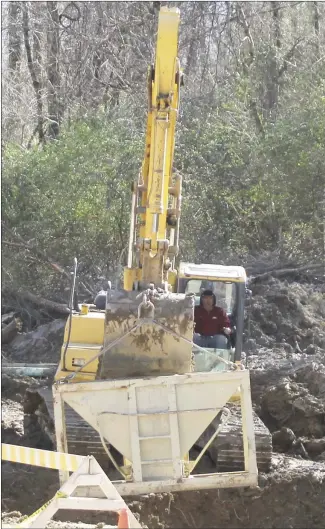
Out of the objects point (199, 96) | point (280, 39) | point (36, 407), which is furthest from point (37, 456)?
point (280, 39)

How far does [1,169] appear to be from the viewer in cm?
2017

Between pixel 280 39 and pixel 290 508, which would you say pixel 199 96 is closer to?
pixel 280 39

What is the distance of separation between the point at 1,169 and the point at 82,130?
2.12 meters

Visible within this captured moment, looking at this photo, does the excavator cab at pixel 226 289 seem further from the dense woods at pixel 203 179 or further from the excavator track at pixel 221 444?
the dense woods at pixel 203 179

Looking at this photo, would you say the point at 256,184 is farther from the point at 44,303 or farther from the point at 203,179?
the point at 44,303

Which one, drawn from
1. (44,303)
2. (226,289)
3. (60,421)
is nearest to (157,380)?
(60,421)

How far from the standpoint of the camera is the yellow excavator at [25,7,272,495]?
279 inches

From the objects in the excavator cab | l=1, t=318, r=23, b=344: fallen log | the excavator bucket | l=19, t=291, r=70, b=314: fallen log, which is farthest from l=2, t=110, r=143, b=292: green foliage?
the excavator bucket

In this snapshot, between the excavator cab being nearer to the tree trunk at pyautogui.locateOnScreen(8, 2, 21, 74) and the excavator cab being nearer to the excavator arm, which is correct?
the excavator arm

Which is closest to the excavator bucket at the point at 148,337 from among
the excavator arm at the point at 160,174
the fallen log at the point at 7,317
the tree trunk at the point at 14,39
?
the excavator arm at the point at 160,174

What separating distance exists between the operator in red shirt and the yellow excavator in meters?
0.52

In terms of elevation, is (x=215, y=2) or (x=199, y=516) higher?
(x=215, y=2)

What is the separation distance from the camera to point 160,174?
8.67 metres

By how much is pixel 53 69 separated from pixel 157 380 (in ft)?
65.3
